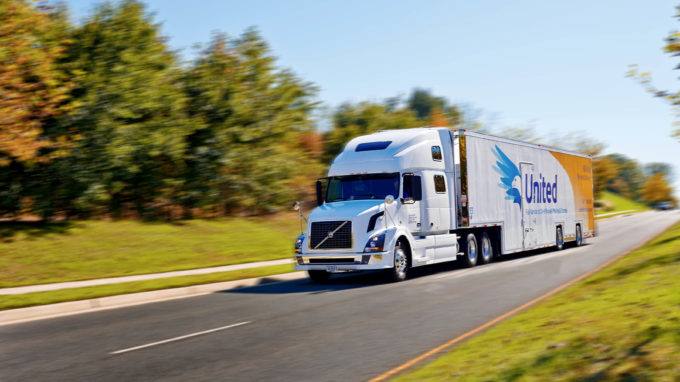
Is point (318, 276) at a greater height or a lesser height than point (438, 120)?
lesser

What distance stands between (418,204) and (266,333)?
8.59 m

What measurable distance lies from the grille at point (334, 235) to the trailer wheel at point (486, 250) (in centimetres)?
645

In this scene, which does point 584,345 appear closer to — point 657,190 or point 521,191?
point 521,191

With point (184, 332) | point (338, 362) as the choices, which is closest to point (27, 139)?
point (184, 332)

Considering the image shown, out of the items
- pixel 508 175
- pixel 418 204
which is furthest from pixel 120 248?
pixel 508 175

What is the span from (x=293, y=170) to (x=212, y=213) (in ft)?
15.9

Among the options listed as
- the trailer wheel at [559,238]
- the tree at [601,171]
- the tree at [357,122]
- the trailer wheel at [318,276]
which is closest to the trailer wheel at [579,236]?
the trailer wheel at [559,238]

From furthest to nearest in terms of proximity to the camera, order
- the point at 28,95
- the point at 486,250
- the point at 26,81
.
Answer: the point at 26,81 < the point at 28,95 < the point at 486,250

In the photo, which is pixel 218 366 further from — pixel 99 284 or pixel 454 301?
pixel 99 284

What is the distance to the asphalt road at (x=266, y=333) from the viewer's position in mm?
7312

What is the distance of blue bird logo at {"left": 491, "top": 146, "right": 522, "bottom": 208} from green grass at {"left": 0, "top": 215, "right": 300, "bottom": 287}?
8709mm

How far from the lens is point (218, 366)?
743 centimetres

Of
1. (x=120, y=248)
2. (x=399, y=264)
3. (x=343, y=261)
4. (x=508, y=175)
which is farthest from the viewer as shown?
(x=120, y=248)

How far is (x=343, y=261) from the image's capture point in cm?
1606
